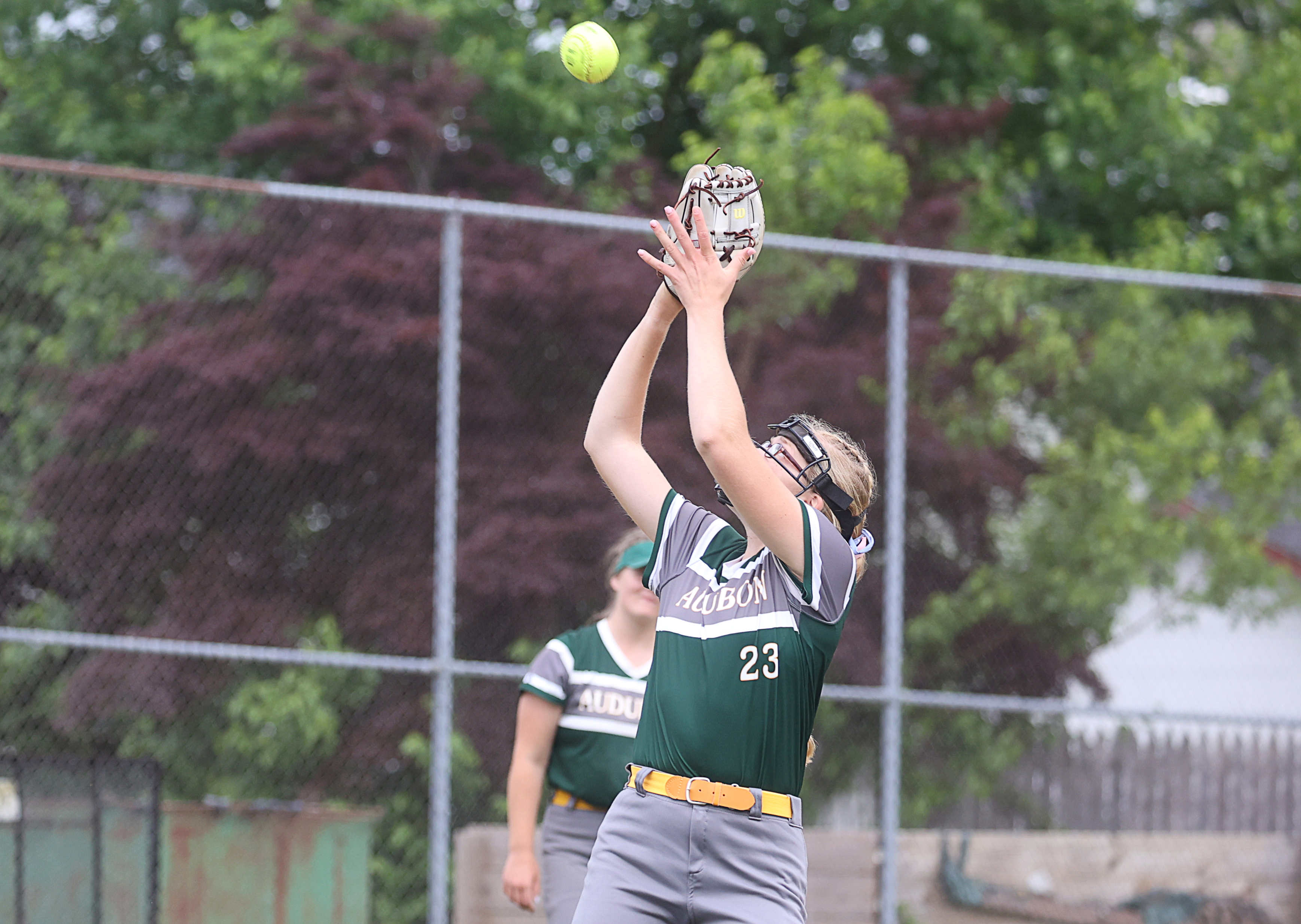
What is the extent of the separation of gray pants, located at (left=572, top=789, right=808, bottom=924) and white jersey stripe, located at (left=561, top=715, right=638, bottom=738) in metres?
1.51

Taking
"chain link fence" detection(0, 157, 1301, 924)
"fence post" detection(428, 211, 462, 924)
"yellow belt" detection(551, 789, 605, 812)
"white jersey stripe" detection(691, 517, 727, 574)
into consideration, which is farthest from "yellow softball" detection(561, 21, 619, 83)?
"chain link fence" detection(0, 157, 1301, 924)

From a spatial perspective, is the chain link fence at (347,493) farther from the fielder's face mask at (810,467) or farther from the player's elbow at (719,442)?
the player's elbow at (719,442)

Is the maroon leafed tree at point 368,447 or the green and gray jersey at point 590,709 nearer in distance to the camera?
the green and gray jersey at point 590,709

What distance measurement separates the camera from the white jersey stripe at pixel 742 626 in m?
2.85

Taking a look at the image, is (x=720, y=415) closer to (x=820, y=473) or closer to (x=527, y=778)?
(x=820, y=473)

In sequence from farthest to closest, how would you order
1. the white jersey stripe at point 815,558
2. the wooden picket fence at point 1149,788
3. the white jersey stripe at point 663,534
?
the wooden picket fence at point 1149,788 → the white jersey stripe at point 663,534 → the white jersey stripe at point 815,558

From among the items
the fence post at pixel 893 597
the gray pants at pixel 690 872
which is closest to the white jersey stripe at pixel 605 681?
the gray pants at pixel 690 872

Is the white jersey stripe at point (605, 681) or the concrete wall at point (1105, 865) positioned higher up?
the white jersey stripe at point (605, 681)

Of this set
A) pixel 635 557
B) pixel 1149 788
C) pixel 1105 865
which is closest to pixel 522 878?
pixel 635 557

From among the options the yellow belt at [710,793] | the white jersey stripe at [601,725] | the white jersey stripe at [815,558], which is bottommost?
the yellow belt at [710,793]

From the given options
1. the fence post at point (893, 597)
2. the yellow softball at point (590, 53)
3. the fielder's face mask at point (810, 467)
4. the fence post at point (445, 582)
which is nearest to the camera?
the fielder's face mask at point (810, 467)

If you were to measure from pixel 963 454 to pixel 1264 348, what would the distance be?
16.3 feet

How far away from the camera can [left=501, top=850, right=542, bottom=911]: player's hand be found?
441cm

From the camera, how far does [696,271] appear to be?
275cm
